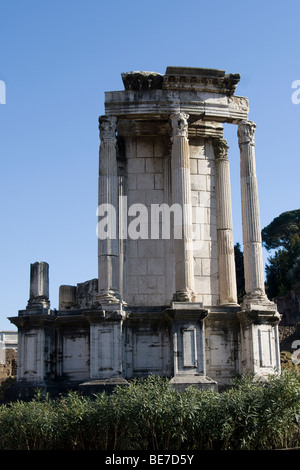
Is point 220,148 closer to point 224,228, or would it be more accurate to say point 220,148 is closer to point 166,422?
point 224,228

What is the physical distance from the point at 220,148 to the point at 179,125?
6.20ft

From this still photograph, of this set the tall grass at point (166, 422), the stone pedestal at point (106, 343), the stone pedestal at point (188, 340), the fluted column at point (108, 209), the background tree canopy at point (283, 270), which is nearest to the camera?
the tall grass at point (166, 422)

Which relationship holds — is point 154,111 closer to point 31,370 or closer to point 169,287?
point 169,287

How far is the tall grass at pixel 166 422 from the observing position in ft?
Result: 41.9

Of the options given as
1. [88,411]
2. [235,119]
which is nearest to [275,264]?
[235,119]

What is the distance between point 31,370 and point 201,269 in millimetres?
5189

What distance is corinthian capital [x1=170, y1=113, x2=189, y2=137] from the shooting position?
18.6 metres

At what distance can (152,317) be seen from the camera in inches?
696

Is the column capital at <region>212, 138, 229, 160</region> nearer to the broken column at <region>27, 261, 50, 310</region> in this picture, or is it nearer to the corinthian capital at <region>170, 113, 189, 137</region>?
the corinthian capital at <region>170, 113, 189, 137</region>

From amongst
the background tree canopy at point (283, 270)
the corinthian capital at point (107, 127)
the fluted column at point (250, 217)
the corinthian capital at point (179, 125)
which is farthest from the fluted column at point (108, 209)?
the background tree canopy at point (283, 270)

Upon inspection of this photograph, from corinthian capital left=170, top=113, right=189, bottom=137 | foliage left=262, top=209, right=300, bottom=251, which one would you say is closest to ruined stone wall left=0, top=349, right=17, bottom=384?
corinthian capital left=170, top=113, right=189, bottom=137

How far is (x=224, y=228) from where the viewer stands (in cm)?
1948

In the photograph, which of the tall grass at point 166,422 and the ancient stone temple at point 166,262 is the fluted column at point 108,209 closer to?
the ancient stone temple at point 166,262

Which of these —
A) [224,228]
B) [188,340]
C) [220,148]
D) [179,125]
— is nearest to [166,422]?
[188,340]
